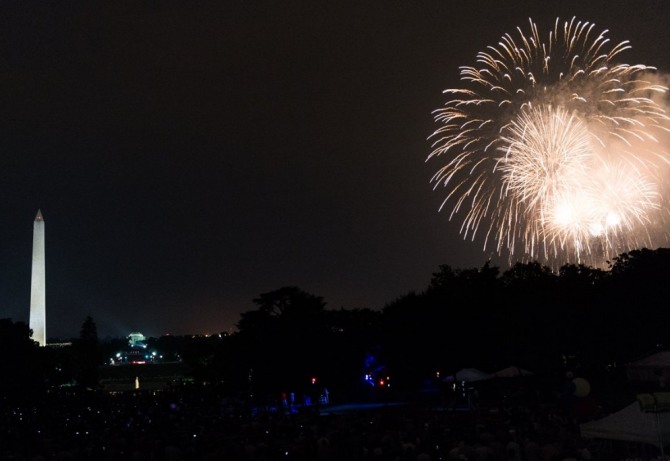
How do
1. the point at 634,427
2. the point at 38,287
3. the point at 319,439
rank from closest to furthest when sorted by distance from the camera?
the point at 634,427, the point at 319,439, the point at 38,287

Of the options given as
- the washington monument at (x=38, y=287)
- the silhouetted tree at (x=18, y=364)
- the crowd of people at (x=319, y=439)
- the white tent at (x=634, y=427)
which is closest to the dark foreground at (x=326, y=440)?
the crowd of people at (x=319, y=439)

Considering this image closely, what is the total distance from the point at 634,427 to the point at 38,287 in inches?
4692

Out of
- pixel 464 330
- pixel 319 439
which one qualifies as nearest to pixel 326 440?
pixel 319 439

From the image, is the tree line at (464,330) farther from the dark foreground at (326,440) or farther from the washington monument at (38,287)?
the washington monument at (38,287)

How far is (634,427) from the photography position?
1838cm

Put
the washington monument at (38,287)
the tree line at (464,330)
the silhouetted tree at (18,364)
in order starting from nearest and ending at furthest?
the tree line at (464,330)
the silhouetted tree at (18,364)
the washington monument at (38,287)

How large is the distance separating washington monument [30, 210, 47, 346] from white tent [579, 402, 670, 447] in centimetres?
11607

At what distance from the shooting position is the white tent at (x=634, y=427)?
1762cm

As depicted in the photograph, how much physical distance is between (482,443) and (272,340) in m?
47.9

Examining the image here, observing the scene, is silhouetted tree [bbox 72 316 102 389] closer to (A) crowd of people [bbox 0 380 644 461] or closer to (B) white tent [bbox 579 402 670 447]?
(A) crowd of people [bbox 0 380 644 461]

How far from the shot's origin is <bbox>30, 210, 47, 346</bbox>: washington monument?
409ft

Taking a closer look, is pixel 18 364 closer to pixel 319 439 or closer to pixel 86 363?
pixel 86 363

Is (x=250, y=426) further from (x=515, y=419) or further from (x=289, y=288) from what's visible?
(x=289, y=288)

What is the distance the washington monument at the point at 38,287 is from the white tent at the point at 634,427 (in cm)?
11607
